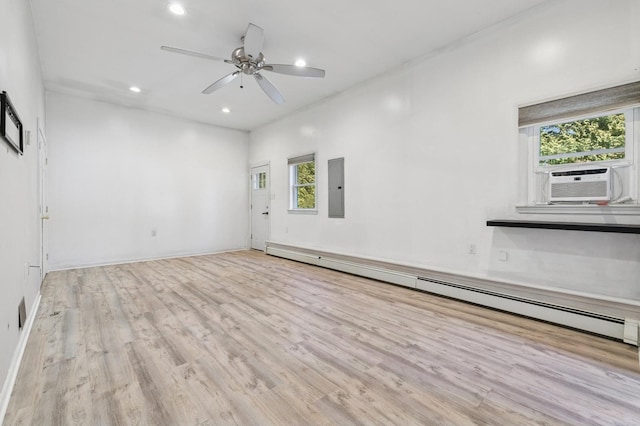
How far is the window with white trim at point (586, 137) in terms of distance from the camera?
94.4 inches

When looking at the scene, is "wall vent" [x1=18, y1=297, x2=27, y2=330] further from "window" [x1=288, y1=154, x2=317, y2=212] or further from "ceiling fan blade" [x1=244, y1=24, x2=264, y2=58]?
"window" [x1=288, y1=154, x2=317, y2=212]

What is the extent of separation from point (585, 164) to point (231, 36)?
151 inches

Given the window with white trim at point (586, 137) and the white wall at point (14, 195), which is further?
the window with white trim at point (586, 137)

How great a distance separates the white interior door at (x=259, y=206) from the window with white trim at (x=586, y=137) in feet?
16.6

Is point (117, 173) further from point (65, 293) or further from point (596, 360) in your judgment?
point (596, 360)

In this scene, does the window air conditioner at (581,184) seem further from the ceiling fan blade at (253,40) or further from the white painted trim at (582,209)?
the ceiling fan blade at (253,40)

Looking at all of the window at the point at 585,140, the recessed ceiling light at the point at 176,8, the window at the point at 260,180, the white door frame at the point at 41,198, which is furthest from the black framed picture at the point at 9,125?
the window at the point at 260,180

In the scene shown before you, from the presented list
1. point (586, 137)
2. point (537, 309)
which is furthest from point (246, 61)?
point (537, 309)

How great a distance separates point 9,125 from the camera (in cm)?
188

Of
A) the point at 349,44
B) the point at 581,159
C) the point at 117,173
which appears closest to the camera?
the point at 581,159

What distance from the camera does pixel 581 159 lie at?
8.75ft

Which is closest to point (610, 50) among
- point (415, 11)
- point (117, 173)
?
point (415, 11)

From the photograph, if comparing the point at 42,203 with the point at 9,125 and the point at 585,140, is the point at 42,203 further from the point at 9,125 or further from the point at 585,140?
the point at 585,140

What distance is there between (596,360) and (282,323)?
7.84ft
